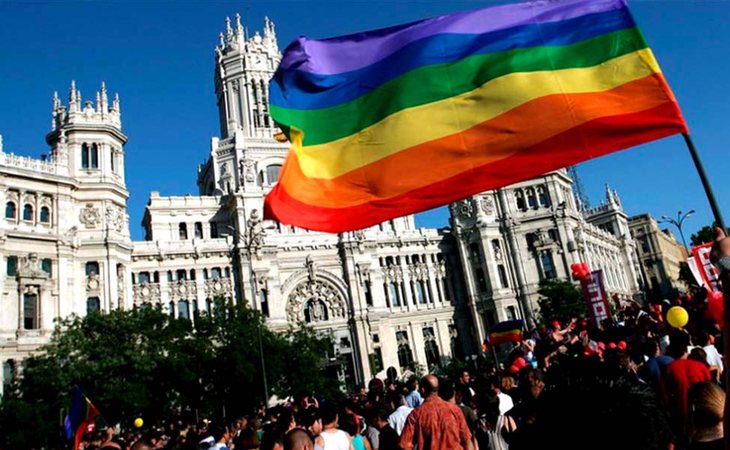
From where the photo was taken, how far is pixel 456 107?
24.0 feet

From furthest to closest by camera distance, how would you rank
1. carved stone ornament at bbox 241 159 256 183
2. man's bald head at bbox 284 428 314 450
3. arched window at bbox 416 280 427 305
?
arched window at bbox 416 280 427 305 → carved stone ornament at bbox 241 159 256 183 → man's bald head at bbox 284 428 314 450

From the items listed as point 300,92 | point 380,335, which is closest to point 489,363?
point 380,335

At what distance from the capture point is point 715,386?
4.11 metres

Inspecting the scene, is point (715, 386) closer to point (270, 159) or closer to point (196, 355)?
point (196, 355)

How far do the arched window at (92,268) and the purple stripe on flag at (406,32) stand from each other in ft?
137

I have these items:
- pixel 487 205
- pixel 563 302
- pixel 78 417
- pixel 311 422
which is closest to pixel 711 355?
pixel 311 422

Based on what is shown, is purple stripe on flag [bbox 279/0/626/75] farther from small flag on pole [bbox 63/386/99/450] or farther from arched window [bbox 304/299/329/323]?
arched window [bbox 304/299/329/323]

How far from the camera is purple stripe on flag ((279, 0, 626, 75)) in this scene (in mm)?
7180

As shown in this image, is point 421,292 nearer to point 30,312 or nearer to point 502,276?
point 502,276

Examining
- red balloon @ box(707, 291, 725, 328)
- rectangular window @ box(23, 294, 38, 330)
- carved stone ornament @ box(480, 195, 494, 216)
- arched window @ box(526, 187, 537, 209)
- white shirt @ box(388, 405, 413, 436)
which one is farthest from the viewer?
arched window @ box(526, 187, 537, 209)

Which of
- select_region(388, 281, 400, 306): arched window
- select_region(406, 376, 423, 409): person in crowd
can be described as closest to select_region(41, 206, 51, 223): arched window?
select_region(388, 281, 400, 306): arched window

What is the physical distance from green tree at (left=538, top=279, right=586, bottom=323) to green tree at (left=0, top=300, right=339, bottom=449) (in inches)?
851

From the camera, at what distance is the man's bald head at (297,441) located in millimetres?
5293

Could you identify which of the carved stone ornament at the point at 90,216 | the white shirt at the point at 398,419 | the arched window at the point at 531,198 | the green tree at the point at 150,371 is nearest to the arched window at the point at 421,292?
the arched window at the point at 531,198
